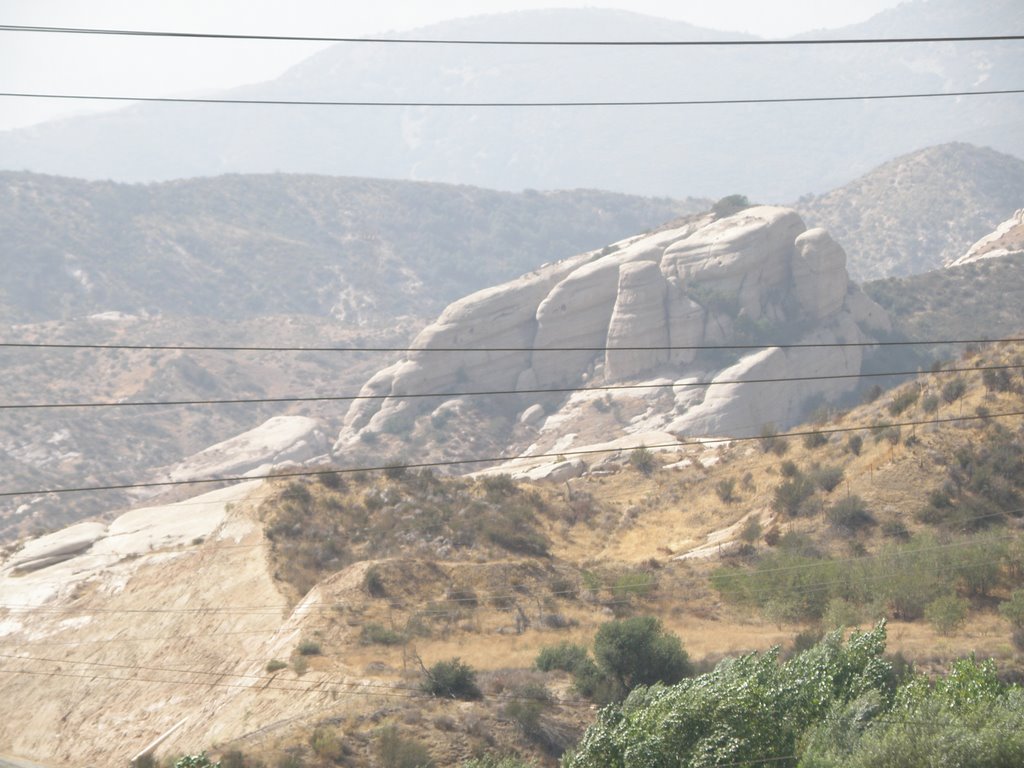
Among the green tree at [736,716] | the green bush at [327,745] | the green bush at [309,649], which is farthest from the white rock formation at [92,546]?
the green tree at [736,716]

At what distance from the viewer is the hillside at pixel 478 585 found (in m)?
31.1

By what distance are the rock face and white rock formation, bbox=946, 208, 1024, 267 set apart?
2699 centimetres

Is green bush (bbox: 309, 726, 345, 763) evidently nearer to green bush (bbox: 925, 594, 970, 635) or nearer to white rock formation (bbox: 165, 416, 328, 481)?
green bush (bbox: 925, 594, 970, 635)

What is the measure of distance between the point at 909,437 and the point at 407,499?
70.3 feet

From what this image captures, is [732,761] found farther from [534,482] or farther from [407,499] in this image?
[534,482]

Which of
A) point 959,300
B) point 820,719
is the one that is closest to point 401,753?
point 820,719

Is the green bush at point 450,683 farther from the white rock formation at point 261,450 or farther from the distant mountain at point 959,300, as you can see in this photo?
the distant mountain at point 959,300

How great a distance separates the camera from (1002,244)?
136 meters

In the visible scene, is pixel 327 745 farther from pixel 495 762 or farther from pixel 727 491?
pixel 727 491

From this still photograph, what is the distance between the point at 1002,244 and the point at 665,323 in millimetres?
51911

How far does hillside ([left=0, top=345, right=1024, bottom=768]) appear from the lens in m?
31.1

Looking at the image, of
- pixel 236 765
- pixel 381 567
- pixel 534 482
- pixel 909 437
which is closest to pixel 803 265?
pixel 534 482

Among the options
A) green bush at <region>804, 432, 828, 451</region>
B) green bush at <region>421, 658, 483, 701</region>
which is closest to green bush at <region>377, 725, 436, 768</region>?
green bush at <region>421, 658, 483, 701</region>

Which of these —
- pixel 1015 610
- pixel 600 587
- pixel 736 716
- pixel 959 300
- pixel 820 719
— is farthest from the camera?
pixel 959 300
